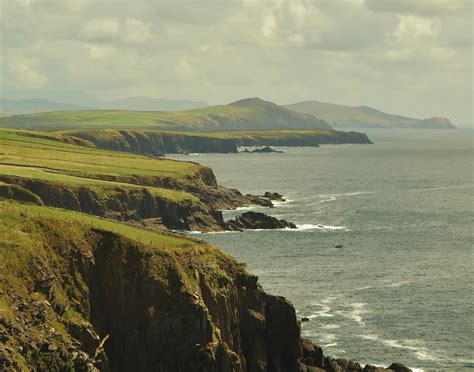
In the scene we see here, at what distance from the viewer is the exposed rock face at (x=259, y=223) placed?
639 feet

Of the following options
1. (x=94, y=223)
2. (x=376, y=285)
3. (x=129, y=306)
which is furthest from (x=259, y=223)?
(x=129, y=306)

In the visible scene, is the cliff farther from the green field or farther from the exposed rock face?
the exposed rock face

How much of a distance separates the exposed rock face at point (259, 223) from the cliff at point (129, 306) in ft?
318

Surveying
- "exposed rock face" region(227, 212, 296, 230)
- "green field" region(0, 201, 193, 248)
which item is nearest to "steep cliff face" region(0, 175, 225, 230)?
"exposed rock face" region(227, 212, 296, 230)

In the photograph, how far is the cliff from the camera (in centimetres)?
7938

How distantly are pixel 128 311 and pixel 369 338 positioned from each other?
38.4m

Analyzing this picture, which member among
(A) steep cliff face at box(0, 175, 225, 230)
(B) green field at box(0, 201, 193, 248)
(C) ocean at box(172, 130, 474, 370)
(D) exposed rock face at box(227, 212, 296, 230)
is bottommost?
(C) ocean at box(172, 130, 474, 370)

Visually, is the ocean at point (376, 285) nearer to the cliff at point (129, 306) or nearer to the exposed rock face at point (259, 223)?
the exposed rock face at point (259, 223)

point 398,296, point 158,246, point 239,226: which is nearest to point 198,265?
point 158,246

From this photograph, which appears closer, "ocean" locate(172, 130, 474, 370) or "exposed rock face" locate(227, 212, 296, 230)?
"ocean" locate(172, 130, 474, 370)

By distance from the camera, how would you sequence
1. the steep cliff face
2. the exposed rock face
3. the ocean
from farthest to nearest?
1. the exposed rock face
2. the steep cliff face
3. the ocean

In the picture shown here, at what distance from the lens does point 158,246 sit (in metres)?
94.0

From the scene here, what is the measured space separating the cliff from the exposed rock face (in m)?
96.8

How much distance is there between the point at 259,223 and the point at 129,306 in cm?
10966
